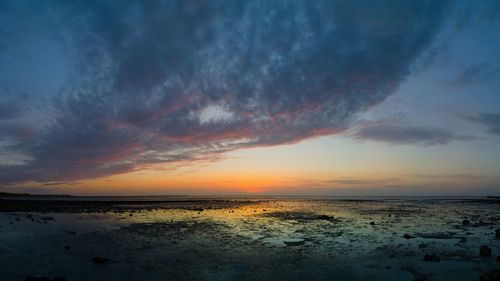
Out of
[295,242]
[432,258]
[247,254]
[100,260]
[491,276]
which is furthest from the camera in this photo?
[295,242]

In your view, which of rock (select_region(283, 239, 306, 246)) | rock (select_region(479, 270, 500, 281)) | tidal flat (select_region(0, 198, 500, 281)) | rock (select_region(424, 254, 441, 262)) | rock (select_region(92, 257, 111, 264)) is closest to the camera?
rock (select_region(479, 270, 500, 281))

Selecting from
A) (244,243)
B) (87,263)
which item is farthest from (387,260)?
(87,263)

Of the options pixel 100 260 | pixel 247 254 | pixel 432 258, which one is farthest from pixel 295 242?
pixel 100 260

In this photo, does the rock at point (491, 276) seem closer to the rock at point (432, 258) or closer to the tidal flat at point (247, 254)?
the tidal flat at point (247, 254)

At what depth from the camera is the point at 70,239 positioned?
27562 millimetres

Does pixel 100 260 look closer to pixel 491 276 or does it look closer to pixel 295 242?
pixel 295 242

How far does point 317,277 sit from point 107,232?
2366 centimetres

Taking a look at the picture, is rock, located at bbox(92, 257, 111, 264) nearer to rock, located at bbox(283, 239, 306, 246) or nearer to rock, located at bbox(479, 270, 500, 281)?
rock, located at bbox(283, 239, 306, 246)

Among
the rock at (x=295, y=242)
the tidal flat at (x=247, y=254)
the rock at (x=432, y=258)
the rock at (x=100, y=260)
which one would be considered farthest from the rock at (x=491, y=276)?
the rock at (x=100, y=260)

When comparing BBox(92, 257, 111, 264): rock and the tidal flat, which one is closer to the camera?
the tidal flat

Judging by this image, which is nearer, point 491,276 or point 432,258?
point 491,276

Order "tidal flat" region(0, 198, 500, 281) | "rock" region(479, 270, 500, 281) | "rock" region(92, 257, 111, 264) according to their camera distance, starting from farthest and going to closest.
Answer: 1. "rock" region(92, 257, 111, 264)
2. "tidal flat" region(0, 198, 500, 281)
3. "rock" region(479, 270, 500, 281)

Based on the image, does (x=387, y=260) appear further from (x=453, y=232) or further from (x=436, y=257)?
(x=453, y=232)

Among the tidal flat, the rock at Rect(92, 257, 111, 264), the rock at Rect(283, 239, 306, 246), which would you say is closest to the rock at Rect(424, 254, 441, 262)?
the tidal flat
